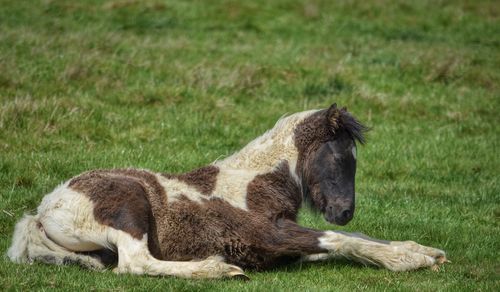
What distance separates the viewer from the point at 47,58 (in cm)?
1634

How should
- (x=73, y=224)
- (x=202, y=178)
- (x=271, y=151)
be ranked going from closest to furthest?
(x=73, y=224), (x=202, y=178), (x=271, y=151)

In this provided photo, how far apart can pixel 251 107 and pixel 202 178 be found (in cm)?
730

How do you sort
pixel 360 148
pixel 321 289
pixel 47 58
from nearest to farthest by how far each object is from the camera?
1. pixel 321 289
2. pixel 360 148
3. pixel 47 58

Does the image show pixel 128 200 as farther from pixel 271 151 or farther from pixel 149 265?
pixel 271 151

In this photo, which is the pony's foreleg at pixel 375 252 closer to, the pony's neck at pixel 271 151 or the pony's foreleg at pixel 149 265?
the pony's neck at pixel 271 151

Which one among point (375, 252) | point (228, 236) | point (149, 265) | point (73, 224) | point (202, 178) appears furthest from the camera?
point (202, 178)

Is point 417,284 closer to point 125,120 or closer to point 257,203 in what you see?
point 257,203

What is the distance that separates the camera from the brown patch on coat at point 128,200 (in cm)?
746

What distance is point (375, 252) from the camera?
26.3ft

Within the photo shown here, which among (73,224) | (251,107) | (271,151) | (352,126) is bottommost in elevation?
(251,107)

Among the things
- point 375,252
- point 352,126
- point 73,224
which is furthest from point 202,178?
point 375,252

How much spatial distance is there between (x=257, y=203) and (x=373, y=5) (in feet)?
66.8

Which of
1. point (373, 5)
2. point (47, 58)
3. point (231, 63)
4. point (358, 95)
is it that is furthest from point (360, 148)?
point (373, 5)

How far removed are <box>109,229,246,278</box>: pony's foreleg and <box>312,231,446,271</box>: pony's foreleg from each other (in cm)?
102
